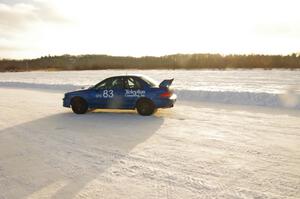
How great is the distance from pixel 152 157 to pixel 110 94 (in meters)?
A: 5.99

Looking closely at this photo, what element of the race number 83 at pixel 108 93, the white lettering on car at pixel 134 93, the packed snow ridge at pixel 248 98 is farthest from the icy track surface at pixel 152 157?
the packed snow ridge at pixel 248 98

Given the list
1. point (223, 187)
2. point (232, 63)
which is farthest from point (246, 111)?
point (232, 63)

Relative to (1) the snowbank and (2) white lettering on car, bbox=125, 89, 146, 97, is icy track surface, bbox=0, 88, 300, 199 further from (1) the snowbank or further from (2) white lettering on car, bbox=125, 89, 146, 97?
(1) the snowbank

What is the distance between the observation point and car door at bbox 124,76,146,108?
456 inches

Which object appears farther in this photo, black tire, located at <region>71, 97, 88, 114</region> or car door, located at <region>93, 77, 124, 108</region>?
black tire, located at <region>71, 97, 88, 114</region>

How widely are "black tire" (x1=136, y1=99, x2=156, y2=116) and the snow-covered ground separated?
0.27 meters

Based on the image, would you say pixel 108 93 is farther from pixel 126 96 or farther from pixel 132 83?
pixel 132 83

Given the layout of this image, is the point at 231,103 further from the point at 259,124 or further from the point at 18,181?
the point at 18,181

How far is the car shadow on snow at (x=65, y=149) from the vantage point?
5.02m

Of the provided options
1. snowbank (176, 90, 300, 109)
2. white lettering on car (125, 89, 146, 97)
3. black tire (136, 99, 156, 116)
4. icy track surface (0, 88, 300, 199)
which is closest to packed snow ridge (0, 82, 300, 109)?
snowbank (176, 90, 300, 109)

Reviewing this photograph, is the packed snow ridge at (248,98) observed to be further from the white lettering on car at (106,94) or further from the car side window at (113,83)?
the white lettering on car at (106,94)

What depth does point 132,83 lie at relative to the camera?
11773mm

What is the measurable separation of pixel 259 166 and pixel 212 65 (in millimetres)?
56308

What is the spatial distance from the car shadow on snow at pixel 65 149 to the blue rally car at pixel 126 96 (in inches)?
21.9
